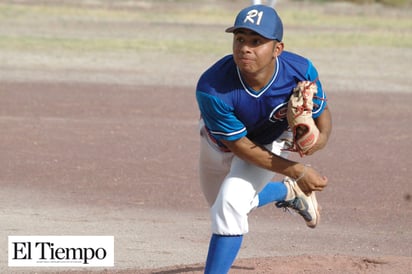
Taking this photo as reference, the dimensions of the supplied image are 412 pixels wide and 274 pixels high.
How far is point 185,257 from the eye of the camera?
25.9 feet

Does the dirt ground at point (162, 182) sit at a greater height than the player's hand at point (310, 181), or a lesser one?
lesser

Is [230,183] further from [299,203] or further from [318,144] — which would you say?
[299,203]

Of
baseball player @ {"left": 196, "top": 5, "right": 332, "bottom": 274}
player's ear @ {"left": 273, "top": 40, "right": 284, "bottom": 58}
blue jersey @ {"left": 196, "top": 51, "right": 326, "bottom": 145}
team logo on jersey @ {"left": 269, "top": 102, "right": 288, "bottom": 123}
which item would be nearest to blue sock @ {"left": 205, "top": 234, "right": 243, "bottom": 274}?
baseball player @ {"left": 196, "top": 5, "right": 332, "bottom": 274}

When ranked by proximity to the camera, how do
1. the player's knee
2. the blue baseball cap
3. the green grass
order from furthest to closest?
the green grass
the player's knee
the blue baseball cap


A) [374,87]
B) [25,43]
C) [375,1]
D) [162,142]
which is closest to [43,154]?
[162,142]

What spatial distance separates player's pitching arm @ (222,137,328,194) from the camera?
19.0ft

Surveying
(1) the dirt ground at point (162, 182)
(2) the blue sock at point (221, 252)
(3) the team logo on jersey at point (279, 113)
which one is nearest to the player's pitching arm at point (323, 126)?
(3) the team logo on jersey at point (279, 113)

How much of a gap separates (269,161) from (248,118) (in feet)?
0.90

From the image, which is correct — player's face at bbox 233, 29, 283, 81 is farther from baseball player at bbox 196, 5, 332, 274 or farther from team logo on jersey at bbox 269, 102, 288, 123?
team logo on jersey at bbox 269, 102, 288, 123

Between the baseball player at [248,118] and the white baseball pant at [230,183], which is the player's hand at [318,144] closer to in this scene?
the baseball player at [248,118]

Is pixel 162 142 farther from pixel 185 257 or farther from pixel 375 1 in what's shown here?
pixel 375 1

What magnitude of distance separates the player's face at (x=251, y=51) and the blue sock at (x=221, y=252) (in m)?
1.01

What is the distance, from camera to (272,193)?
6691 mm

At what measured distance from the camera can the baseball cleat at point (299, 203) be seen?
6.85 meters
